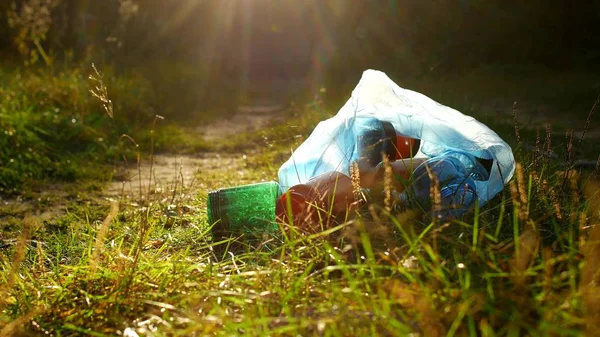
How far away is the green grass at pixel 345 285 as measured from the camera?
5.23 ft

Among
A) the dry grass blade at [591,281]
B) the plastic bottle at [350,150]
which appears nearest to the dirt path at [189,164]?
the plastic bottle at [350,150]

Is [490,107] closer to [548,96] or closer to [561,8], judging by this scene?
[548,96]

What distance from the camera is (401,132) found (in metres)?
2.67

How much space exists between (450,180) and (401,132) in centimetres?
33

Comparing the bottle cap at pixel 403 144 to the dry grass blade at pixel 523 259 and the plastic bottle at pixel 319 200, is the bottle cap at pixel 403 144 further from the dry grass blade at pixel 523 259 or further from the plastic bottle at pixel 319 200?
the dry grass blade at pixel 523 259

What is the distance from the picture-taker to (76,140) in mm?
5172

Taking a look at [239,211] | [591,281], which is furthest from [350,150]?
[591,281]

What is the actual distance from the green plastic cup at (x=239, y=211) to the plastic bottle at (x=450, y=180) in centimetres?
58

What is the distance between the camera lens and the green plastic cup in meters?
2.56

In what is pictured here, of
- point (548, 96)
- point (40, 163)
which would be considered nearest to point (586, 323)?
point (40, 163)

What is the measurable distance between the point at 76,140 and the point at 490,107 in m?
3.58

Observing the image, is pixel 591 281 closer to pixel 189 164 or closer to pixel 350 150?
pixel 350 150

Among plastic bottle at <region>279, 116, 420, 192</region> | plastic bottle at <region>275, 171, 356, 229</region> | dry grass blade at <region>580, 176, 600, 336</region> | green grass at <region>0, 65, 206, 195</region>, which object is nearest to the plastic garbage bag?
plastic bottle at <region>279, 116, 420, 192</region>

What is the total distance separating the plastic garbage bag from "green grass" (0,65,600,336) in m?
0.19
